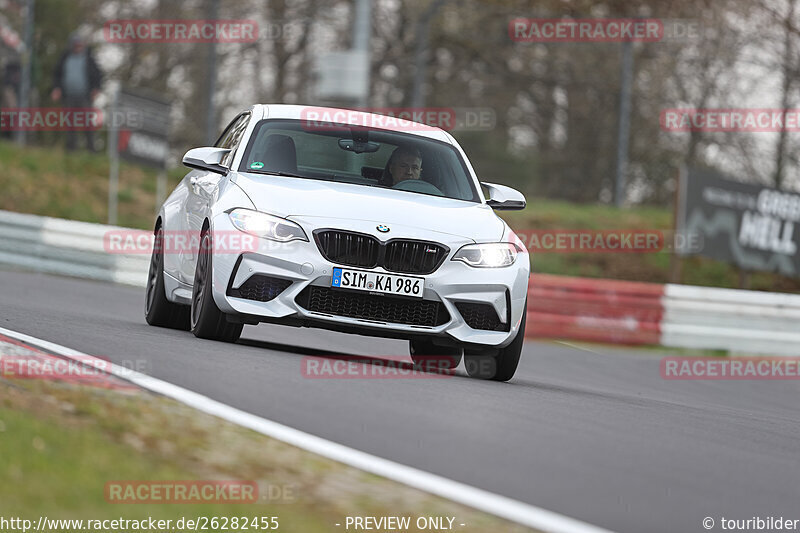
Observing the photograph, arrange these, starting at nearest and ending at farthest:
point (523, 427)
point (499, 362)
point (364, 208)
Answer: point (523, 427), point (364, 208), point (499, 362)

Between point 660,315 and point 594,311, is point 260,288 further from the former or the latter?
point 660,315

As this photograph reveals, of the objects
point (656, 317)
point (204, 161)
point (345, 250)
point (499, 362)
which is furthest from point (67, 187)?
point (345, 250)

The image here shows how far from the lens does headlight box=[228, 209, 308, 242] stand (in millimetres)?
8586

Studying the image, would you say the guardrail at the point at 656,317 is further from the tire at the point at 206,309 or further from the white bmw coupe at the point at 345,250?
the tire at the point at 206,309

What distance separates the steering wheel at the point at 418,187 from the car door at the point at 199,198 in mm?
1133

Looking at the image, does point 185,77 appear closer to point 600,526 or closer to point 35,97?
point 35,97

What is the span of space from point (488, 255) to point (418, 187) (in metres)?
1.07

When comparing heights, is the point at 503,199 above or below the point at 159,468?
above

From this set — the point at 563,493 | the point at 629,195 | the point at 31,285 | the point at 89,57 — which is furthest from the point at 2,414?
the point at 629,195

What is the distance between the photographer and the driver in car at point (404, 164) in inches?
386

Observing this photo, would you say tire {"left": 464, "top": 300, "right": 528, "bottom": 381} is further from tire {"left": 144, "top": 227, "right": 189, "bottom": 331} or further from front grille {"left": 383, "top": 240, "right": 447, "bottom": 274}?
tire {"left": 144, "top": 227, "right": 189, "bottom": 331}

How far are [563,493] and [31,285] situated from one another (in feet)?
34.0

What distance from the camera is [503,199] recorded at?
10.1 metres

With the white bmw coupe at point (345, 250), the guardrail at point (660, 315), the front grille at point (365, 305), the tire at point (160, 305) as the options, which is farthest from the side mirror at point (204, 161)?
the guardrail at point (660, 315)
